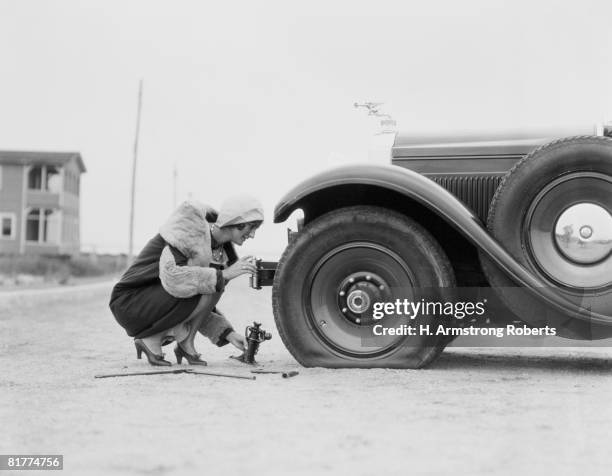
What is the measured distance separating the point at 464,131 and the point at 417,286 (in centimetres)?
160

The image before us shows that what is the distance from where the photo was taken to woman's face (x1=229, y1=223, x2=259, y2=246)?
20.0 feet

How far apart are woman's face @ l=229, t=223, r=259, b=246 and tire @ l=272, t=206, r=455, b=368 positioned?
0.44 metres

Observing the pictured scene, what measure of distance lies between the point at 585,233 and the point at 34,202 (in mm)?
42801

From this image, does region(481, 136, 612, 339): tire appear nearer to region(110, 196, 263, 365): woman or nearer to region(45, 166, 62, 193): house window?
region(110, 196, 263, 365): woman

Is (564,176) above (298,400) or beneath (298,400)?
above

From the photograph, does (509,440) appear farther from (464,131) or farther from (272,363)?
(464,131)

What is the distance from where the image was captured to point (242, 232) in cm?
614

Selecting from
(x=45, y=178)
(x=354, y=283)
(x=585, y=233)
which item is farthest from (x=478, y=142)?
(x=45, y=178)

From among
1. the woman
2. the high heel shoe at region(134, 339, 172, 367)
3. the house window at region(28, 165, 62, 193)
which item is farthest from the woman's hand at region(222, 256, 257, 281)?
the house window at region(28, 165, 62, 193)

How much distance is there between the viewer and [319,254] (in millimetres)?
5695

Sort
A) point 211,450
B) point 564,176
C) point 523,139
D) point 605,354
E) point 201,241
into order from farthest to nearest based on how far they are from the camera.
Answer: point 605,354, point 523,139, point 201,241, point 564,176, point 211,450

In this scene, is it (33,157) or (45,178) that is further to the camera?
(45,178)

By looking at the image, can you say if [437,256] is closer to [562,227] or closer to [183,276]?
[562,227]

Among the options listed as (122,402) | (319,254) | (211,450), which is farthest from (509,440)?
(319,254)
